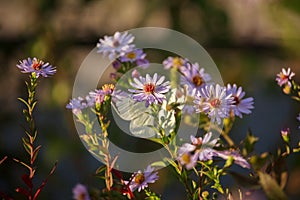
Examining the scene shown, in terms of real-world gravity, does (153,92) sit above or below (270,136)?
below

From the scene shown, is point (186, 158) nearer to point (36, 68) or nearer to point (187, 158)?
point (187, 158)

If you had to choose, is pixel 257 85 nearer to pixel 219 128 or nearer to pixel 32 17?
pixel 32 17

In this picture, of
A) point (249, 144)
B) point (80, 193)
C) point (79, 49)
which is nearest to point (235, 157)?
point (249, 144)

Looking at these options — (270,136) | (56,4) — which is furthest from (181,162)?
(270,136)

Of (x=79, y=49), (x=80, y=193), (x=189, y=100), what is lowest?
(x=80, y=193)

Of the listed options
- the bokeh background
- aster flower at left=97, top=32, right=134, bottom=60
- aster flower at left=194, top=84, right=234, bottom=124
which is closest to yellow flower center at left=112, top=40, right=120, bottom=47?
aster flower at left=97, top=32, right=134, bottom=60

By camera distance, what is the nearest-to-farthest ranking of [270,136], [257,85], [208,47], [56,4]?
[56,4], [208,47], [257,85], [270,136]
